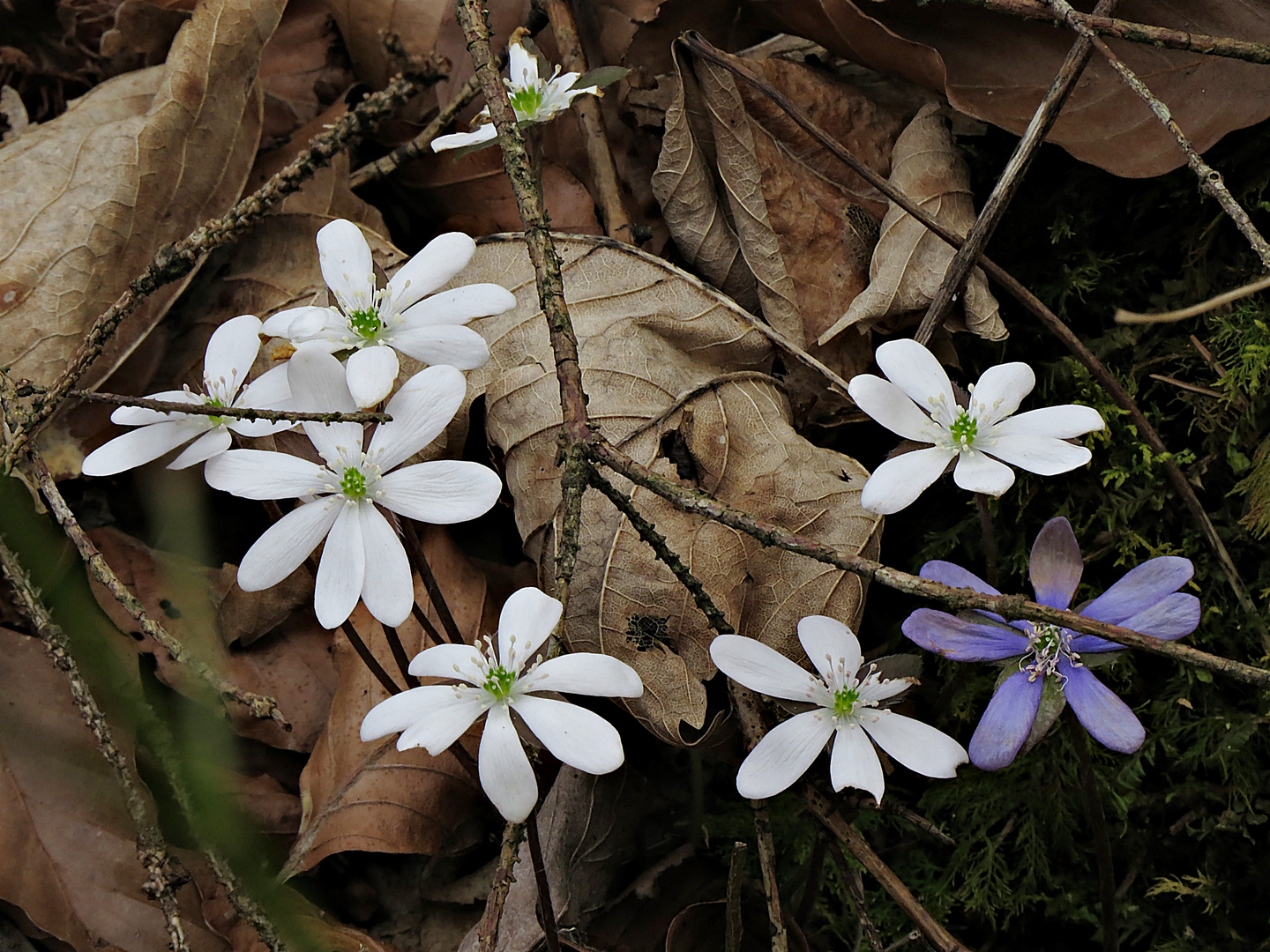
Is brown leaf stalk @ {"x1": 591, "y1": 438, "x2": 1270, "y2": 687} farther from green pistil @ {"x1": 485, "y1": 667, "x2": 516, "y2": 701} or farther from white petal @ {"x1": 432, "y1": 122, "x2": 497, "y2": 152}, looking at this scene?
white petal @ {"x1": 432, "y1": 122, "x2": 497, "y2": 152}

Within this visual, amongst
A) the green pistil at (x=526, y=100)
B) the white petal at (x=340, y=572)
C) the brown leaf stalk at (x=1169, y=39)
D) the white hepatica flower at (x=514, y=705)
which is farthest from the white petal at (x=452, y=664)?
the brown leaf stalk at (x=1169, y=39)

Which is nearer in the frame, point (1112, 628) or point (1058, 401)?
point (1112, 628)

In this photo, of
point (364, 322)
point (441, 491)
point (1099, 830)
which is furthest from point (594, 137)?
point (1099, 830)

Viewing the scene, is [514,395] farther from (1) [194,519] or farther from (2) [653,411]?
(1) [194,519]

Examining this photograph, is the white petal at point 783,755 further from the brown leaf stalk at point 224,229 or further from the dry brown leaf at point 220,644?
the brown leaf stalk at point 224,229

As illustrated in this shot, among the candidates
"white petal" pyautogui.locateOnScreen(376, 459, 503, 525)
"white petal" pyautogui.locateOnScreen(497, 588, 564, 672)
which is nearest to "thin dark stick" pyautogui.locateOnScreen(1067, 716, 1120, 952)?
"white petal" pyautogui.locateOnScreen(497, 588, 564, 672)

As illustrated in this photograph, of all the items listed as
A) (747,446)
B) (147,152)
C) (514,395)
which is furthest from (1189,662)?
(147,152)
